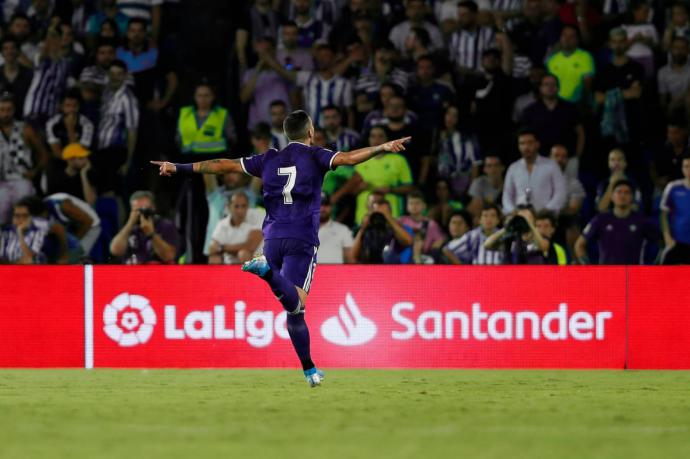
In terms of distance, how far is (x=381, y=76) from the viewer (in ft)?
63.8

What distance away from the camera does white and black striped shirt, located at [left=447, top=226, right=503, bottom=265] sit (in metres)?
16.5

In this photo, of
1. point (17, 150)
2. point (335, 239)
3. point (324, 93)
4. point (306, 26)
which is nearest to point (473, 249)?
point (335, 239)

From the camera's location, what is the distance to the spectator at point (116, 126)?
19.2m

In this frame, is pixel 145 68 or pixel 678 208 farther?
pixel 145 68

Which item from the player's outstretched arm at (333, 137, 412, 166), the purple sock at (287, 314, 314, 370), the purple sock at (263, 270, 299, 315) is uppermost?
the player's outstretched arm at (333, 137, 412, 166)

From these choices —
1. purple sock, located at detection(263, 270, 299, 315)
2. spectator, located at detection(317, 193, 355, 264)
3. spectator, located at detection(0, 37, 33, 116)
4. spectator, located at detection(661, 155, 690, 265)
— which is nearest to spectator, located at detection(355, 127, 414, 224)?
spectator, located at detection(317, 193, 355, 264)

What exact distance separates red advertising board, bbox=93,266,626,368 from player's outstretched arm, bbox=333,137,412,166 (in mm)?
4191

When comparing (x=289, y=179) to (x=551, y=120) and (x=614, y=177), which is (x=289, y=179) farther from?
(x=551, y=120)

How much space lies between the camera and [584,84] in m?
19.2

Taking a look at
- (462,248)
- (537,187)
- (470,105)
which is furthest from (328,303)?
(470,105)

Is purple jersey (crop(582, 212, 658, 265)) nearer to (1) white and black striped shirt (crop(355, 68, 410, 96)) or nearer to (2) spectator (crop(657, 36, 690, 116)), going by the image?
(2) spectator (crop(657, 36, 690, 116))

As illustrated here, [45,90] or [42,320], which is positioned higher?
[45,90]

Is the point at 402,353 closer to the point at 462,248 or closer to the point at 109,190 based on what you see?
the point at 462,248

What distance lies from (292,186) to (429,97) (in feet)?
24.8
